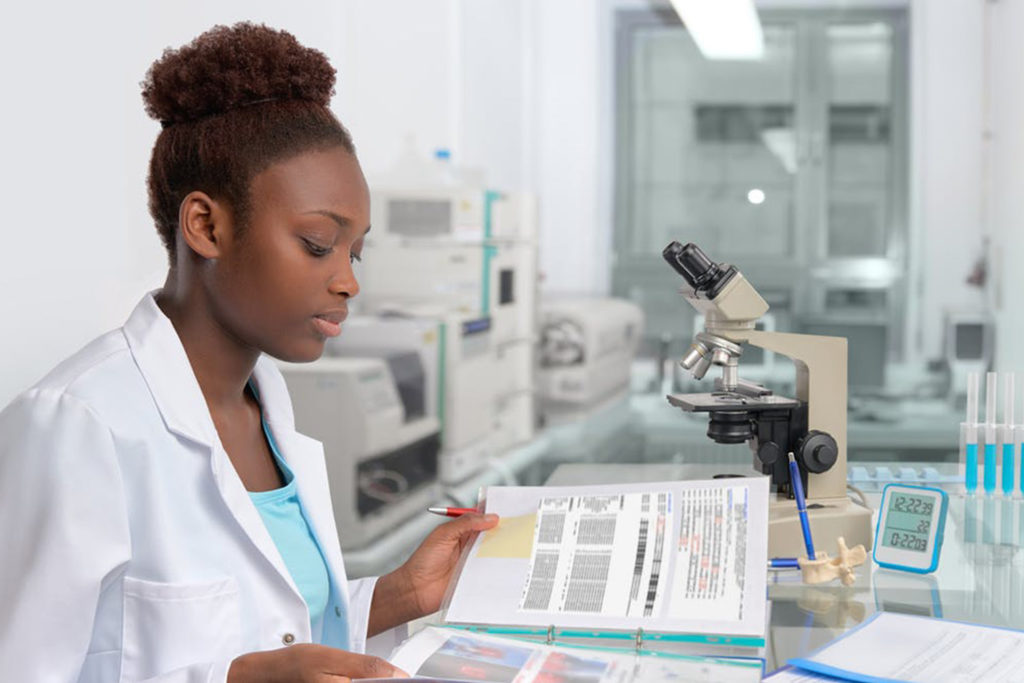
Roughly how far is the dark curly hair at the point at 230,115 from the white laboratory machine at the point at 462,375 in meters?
2.36

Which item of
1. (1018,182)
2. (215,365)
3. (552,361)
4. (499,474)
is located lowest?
(499,474)

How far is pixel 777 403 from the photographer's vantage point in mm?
1328

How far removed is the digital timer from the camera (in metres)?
1.23

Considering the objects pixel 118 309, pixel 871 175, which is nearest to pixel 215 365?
pixel 118 309

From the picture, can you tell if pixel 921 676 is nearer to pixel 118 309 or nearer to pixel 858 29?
pixel 118 309

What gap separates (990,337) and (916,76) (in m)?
0.94

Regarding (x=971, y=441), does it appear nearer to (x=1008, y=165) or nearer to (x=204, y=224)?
(x=204, y=224)

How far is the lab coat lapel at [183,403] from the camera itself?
937 millimetres

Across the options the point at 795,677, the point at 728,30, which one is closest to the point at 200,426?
the point at 795,677

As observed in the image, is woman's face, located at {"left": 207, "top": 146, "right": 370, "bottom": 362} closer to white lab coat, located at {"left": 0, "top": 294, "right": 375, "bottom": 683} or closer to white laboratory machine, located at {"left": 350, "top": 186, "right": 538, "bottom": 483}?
white lab coat, located at {"left": 0, "top": 294, "right": 375, "bottom": 683}

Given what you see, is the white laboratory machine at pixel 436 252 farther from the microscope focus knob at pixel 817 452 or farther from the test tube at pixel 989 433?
the microscope focus knob at pixel 817 452

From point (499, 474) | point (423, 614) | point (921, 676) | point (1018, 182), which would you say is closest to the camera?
point (921, 676)

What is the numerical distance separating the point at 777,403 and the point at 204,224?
2.38ft

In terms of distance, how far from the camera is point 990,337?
12.6ft
